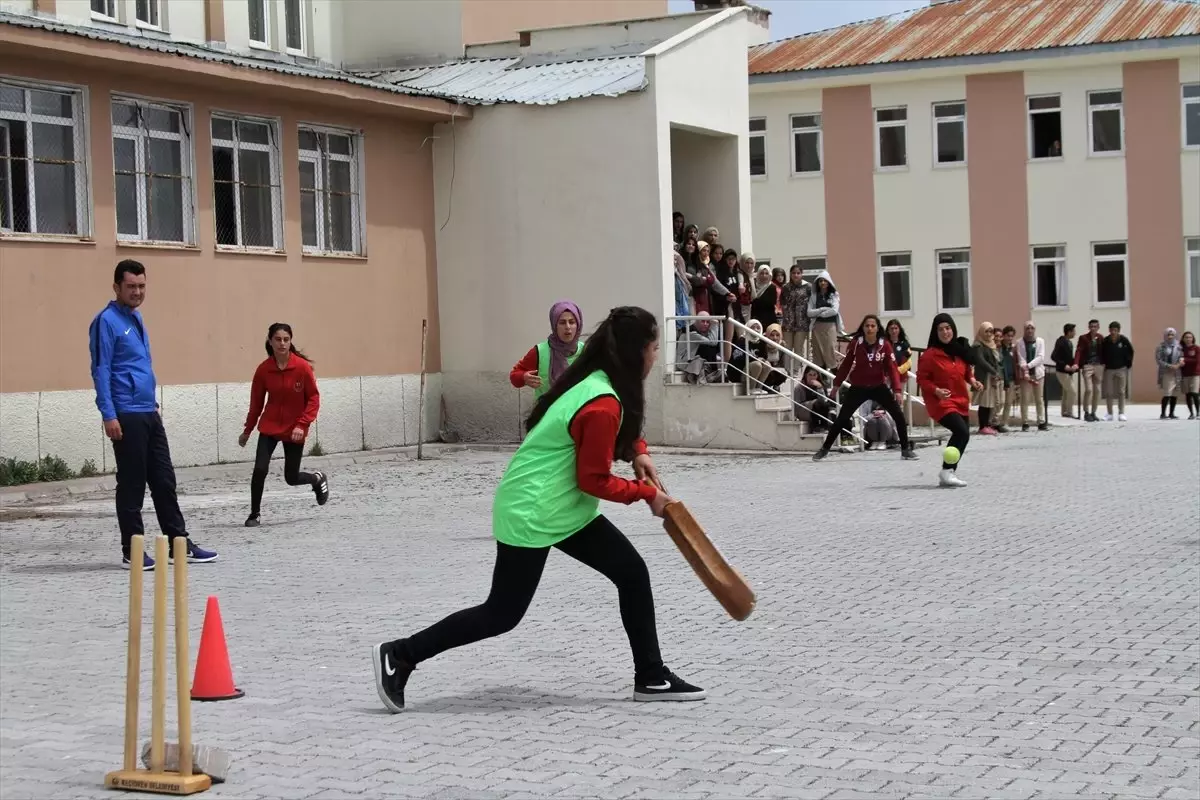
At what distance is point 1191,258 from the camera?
40.2 meters

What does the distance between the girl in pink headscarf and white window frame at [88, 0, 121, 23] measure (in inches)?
483

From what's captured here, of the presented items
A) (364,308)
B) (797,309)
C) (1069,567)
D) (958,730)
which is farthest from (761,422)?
(958,730)

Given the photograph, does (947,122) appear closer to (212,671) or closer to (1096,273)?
(1096,273)

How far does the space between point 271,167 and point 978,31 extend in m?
24.7

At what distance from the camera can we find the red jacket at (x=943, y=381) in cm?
1862

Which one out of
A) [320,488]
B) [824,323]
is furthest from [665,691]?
[824,323]

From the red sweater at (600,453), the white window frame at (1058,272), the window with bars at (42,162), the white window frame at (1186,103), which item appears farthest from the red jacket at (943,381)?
the white window frame at (1186,103)

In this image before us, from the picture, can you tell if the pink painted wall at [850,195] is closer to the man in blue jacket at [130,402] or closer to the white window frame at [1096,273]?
the white window frame at [1096,273]

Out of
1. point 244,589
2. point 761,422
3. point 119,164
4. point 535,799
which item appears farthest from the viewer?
point 761,422

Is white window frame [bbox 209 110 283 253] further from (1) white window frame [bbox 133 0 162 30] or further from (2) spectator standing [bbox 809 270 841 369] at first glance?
(2) spectator standing [bbox 809 270 841 369]

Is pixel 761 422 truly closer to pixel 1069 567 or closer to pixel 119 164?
pixel 119 164

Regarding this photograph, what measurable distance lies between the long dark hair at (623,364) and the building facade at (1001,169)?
34.7 meters

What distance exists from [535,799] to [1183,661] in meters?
4.02

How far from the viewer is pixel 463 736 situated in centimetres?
708
